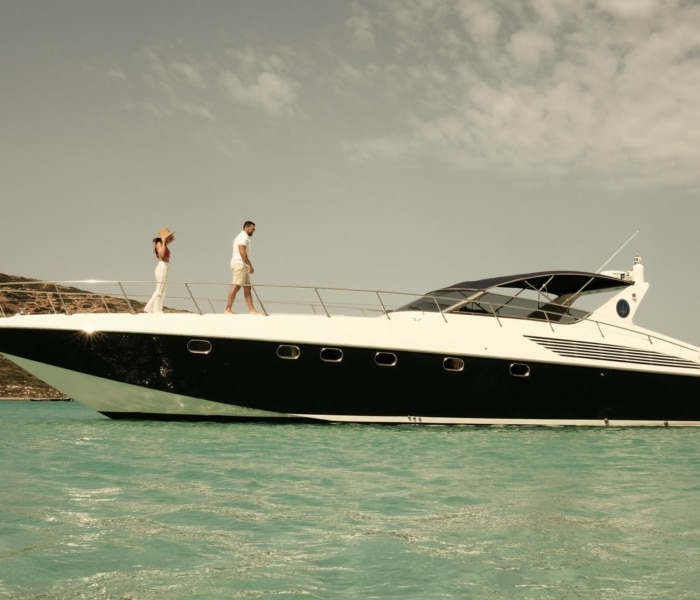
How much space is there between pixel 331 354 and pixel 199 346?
2.10 metres

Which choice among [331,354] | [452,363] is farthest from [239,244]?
[452,363]

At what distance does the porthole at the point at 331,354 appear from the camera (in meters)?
11.2

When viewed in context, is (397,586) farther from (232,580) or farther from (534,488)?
(534,488)

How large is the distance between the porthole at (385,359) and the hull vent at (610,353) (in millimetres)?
2625

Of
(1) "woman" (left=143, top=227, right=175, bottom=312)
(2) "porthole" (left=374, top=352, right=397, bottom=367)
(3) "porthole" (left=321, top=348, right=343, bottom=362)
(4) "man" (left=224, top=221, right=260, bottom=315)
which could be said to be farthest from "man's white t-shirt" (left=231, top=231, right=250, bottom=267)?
(2) "porthole" (left=374, top=352, right=397, bottom=367)

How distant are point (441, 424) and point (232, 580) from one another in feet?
27.9

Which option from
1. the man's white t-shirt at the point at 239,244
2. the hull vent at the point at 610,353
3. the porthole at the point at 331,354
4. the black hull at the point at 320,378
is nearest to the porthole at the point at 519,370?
the black hull at the point at 320,378

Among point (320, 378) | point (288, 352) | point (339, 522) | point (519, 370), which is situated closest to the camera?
point (339, 522)

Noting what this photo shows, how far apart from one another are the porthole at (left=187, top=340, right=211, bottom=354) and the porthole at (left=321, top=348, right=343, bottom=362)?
1820 mm

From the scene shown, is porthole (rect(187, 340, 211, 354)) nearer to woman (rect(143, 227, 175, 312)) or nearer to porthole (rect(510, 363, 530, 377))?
woman (rect(143, 227, 175, 312))

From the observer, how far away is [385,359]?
1147 cm

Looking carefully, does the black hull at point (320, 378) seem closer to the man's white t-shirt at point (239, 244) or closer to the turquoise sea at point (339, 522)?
the man's white t-shirt at point (239, 244)

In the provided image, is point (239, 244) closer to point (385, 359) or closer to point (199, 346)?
point (199, 346)

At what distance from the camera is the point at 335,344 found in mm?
11219
